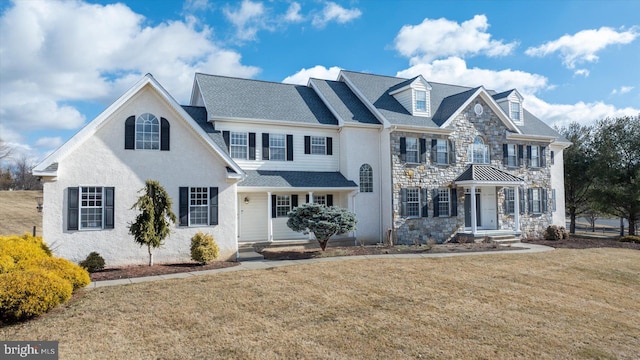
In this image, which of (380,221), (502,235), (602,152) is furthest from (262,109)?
(602,152)

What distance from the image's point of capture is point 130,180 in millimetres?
15062

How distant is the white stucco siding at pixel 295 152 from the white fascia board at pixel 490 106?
6371mm

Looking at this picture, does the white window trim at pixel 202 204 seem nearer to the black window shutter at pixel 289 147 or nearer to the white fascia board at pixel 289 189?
the white fascia board at pixel 289 189

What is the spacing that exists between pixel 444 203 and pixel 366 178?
4.70 m

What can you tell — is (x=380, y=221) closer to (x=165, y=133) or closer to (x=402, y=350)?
(x=165, y=133)

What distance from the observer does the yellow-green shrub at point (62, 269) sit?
995 centimetres

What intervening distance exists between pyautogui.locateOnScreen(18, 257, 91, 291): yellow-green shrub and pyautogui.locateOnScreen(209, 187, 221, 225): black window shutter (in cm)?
593

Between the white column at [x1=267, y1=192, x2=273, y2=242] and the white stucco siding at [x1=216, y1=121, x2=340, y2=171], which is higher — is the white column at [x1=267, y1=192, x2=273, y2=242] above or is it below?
below

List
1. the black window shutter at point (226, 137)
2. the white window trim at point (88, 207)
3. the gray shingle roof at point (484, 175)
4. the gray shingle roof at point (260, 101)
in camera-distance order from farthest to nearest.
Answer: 1. the gray shingle roof at point (484, 175)
2. the gray shingle roof at point (260, 101)
3. the black window shutter at point (226, 137)
4. the white window trim at point (88, 207)

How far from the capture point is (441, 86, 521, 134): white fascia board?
23234 mm

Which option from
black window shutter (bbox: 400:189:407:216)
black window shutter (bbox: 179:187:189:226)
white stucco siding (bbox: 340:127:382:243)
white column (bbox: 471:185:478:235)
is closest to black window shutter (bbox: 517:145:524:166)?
white column (bbox: 471:185:478:235)

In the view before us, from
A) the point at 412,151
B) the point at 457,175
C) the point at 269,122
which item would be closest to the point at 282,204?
the point at 269,122

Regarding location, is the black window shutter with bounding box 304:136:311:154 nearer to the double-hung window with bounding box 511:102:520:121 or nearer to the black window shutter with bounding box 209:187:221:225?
the black window shutter with bounding box 209:187:221:225

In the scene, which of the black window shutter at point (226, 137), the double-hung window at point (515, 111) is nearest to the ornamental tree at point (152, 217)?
the black window shutter at point (226, 137)
